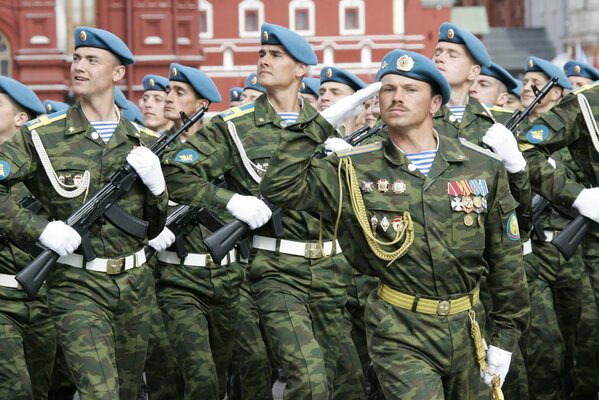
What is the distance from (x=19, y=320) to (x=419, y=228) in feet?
9.09

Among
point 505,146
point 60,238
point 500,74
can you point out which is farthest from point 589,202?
point 60,238

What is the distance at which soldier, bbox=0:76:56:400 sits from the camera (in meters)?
8.02

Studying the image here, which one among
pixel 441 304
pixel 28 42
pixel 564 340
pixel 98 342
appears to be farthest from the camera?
pixel 28 42

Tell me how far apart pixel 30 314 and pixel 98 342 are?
113 cm

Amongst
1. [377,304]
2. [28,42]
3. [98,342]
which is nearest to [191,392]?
[98,342]

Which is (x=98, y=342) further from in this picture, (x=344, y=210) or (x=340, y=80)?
(x=340, y=80)

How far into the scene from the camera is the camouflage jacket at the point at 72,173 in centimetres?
752

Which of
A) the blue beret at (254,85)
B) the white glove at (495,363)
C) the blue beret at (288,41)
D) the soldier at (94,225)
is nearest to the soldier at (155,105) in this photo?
the blue beret at (254,85)

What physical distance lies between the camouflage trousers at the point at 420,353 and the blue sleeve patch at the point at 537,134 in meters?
2.17

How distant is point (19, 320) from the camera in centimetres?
830

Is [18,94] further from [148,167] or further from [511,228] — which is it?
[511,228]

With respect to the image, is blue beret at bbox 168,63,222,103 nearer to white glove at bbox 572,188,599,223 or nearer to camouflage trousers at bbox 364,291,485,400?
white glove at bbox 572,188,599,223

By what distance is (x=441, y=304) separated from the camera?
6402 mm

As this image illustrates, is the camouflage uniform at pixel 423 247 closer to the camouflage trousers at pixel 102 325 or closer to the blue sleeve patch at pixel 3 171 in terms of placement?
the camouflage trousers at pixel 102 325
